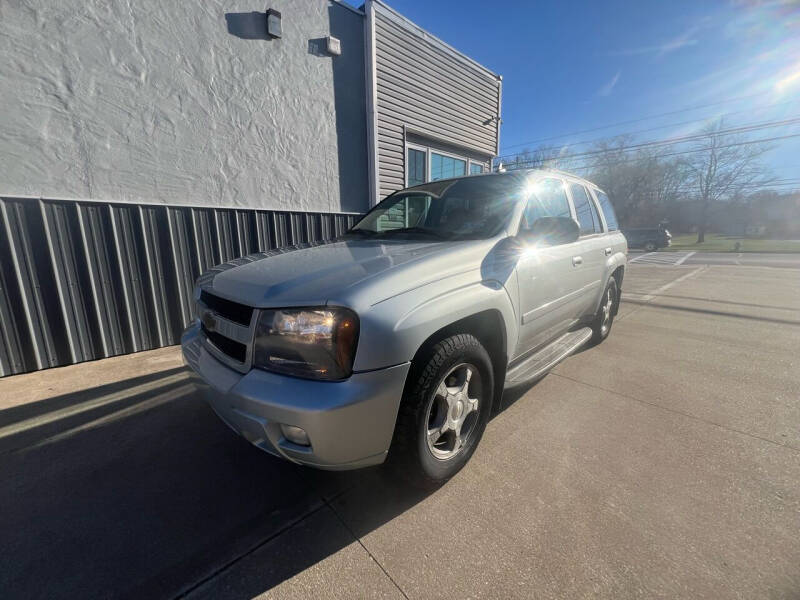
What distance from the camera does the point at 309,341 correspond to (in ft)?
4.77

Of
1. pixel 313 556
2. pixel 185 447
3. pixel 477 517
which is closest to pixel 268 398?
pixel 313 556

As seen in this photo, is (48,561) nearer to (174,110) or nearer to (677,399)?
(677,399)

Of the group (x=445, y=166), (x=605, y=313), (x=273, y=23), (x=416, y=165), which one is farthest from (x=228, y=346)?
(x=445, y=166)

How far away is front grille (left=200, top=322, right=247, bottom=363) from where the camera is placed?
5.46 feet

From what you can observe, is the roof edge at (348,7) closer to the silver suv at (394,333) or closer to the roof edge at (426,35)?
the roof edge at (426,35)

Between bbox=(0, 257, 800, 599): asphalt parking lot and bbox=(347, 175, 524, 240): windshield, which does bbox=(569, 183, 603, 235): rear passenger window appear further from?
bbox=(0, 257, 800, 599): asphalt parking lot

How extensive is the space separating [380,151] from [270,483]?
19.6 ft

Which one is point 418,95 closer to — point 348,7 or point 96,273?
point 348,7

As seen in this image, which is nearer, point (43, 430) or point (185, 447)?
point (185, 447)

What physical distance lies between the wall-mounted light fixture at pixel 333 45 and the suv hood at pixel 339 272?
4.84 metres

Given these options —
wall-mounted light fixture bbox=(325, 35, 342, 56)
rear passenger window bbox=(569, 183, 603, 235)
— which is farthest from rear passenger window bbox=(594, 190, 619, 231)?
wall-mounted light fixture bbox=(325, 35, 342, 56)

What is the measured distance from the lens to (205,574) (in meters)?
1.46

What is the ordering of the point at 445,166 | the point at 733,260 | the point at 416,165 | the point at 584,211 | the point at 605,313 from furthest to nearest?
the point at 733,260
the point at 445,166
the point at 416,165
the point at 605,313
the point at 584,211

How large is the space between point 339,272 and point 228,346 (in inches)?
27.3
